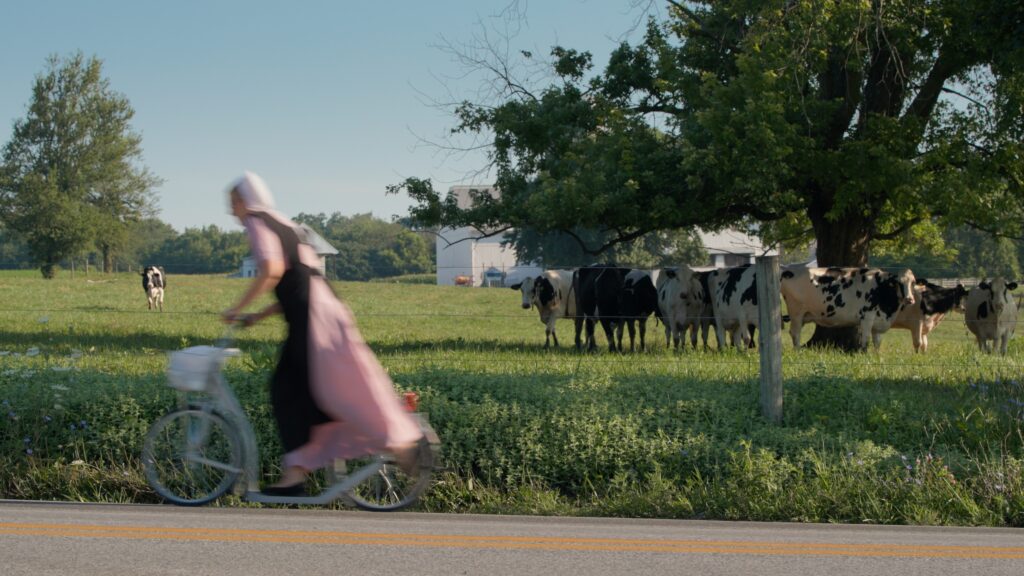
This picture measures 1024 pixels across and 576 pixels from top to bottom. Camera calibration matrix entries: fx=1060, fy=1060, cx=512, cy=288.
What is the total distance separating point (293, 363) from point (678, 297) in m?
15.7


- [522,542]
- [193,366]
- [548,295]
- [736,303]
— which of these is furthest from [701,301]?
[193,366]

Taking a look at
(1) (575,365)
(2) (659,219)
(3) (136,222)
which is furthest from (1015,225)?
(3) (136,222)

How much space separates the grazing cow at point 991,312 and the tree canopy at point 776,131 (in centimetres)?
283

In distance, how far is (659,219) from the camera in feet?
64.1

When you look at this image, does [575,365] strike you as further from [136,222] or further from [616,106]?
[136,222]

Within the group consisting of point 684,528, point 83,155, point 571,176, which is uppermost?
point 83,155

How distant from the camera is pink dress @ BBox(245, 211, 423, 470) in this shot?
6.70 meters

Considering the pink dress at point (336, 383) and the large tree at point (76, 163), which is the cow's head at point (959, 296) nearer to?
the pink dress at point (336, 383)

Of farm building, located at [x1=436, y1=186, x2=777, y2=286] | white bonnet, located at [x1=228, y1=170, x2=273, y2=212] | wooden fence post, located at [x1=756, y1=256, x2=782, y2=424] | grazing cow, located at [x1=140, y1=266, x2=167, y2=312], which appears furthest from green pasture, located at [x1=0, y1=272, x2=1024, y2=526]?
grazing cow, located at [x1=140, y1=266, x2=167, y2=312]

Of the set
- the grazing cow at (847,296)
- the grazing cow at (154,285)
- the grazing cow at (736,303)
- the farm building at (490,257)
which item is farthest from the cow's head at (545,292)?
the grazing cow at (154,285)

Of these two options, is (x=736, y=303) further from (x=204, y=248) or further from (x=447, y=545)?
(x=204, y=248)

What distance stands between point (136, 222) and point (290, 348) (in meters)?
81.8

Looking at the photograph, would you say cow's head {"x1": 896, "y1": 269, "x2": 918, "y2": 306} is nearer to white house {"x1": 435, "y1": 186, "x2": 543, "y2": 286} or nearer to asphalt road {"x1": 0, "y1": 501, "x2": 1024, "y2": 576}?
asphalt road {"x1": 0, "y1": 501, "x2": 1024, "y2": 576}

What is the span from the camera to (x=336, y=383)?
6.70 meters
